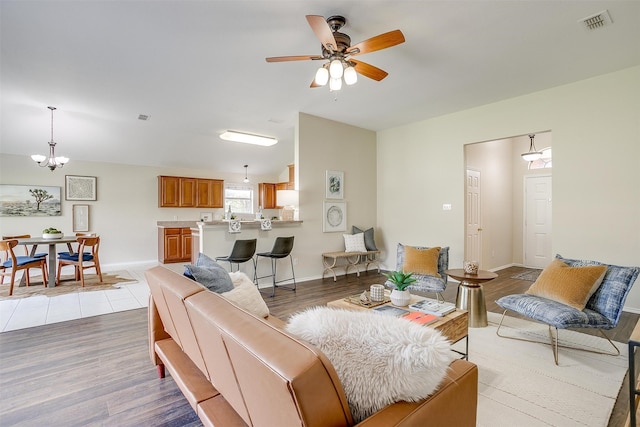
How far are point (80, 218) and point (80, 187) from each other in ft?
2.18

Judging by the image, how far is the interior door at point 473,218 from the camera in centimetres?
580

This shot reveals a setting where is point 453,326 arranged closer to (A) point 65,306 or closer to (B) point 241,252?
(B) point 241,252

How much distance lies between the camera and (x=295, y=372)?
2.41 ft

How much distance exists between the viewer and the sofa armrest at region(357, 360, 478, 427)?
2.85 ft

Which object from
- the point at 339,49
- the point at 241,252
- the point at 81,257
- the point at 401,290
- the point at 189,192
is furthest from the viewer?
the point at 189,192

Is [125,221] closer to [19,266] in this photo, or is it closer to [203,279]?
[19,266]

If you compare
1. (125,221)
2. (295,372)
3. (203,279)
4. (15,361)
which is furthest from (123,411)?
(125,221)

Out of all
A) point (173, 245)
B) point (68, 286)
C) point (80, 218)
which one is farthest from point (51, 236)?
point (173, 245)

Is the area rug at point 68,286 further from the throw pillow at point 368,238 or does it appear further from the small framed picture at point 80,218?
the throw pillow at point 368,238

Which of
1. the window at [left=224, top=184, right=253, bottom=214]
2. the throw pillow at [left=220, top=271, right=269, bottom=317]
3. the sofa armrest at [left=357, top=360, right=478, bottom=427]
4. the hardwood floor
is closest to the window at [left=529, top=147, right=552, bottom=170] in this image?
the hardwood floor

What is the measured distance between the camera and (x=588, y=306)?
269cm

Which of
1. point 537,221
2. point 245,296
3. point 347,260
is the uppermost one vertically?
point 537,221

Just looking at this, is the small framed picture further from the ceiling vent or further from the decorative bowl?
the ceiling vent

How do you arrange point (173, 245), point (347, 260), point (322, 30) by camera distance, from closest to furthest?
point (322, 30)
point (347, 260)
point (173, 245)
